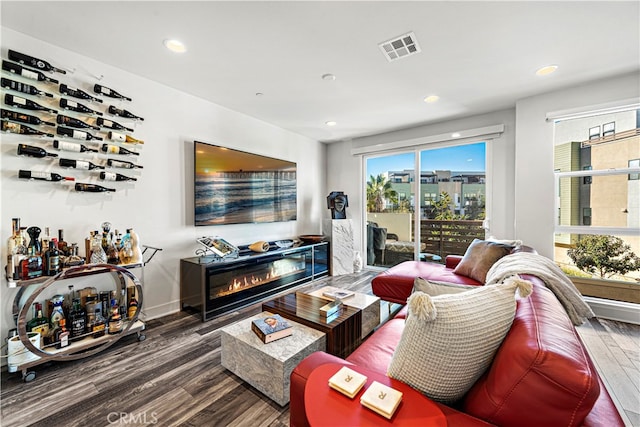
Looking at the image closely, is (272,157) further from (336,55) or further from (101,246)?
(101,246)

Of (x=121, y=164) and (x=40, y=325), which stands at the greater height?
(x=121, y=164)

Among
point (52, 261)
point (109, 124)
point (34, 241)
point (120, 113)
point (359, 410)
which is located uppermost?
point (120, 113)

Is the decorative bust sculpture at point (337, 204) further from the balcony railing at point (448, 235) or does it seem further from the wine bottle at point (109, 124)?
the wine bottle at point (109, 124)

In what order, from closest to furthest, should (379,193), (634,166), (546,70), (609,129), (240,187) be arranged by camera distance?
1. (546,70)
2. (634,166)
3. (609,129)
4. (240,187)
5. (379,193)

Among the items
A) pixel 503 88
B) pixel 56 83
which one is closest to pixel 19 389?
pixel 56 83

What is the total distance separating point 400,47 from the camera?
7.17 feet

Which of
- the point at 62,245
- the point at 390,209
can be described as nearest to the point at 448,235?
the point at 390,209

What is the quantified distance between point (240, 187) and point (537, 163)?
3769 mm

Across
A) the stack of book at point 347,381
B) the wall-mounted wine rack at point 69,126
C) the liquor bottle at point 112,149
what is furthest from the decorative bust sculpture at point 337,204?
the stack of book at point 347,381

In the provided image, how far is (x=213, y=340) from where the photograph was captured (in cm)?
229

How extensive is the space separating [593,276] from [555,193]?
1.02 meters

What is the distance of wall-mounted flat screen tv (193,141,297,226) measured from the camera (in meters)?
3.08

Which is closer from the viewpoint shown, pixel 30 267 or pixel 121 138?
pixel 30 267

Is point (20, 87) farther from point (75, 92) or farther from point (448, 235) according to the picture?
point (448, 235)
